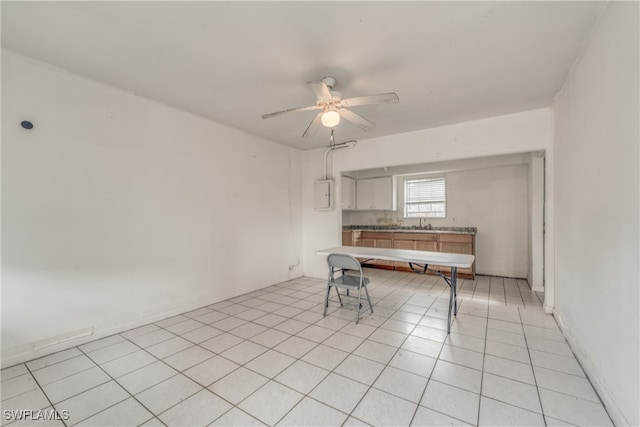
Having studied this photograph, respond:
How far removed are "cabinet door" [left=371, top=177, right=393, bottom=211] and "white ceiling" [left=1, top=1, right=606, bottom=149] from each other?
3.00m

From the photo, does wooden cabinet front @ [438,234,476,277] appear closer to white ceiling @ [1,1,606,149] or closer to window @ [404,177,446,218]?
window @ [404,177,446,218]

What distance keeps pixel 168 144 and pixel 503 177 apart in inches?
220

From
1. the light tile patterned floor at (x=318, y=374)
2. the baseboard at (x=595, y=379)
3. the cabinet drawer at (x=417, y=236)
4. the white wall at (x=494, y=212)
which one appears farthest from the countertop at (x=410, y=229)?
the baseboard at (x=595, y=379)

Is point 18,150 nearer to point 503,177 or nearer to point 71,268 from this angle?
point 71,268

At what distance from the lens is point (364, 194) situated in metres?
6.32

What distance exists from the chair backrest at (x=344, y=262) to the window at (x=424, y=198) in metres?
3.43

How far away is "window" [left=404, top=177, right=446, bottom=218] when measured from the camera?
5.69 meters

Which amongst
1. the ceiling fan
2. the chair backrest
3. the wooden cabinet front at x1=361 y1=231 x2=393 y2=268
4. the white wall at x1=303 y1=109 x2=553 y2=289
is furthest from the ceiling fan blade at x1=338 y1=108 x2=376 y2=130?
the wooden cabinet front at x1=361 y1=231 x2=393 y2=268

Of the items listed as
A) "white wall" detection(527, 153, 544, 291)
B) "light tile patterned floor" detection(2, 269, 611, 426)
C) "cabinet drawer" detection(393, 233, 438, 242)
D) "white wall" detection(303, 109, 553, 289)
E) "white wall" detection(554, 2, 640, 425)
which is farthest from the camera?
"cabinet drawer" detection(393, 233, 438, 242)

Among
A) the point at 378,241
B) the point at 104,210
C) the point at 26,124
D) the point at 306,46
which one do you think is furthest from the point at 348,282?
the point at 26,124

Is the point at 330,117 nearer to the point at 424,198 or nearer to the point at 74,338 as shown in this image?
the point at 74,338

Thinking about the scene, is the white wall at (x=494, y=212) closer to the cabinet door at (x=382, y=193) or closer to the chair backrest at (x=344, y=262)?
the cabinet door at (x=382, y=193)

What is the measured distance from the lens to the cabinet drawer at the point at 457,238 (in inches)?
191

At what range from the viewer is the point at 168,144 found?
10.4ft
